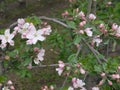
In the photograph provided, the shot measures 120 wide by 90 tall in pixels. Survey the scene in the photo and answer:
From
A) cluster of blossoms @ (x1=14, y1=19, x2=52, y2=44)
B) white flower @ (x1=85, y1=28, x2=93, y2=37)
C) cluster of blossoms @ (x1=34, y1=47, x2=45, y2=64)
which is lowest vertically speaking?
cluster of blossoms @ (x1=34, y1=47, x2=45, y2=64)

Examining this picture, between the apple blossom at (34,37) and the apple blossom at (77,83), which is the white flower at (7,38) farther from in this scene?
the apple blossom at (77,83)

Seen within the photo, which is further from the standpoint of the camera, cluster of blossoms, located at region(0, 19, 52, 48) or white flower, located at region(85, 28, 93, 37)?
white flower, located at region(85, 28, 93, 37)

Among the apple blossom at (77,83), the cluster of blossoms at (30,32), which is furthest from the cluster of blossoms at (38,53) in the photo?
the apple blossom at (77,83)

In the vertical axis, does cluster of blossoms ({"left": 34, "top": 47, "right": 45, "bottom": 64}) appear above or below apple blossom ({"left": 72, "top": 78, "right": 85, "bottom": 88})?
above

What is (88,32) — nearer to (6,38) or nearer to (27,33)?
(27,33)

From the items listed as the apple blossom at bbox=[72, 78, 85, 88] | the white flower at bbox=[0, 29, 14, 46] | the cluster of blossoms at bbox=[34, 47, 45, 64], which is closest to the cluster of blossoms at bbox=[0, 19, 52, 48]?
the white flower at bbox=[0, 29, 14, 46]

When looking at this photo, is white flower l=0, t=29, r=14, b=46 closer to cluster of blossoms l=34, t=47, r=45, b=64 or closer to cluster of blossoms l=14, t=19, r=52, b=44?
cluster of blossoms l=14, t=19, r=52, b=44

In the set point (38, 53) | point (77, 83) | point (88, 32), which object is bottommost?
point (77, 83)

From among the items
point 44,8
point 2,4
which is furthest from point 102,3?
point 44,8

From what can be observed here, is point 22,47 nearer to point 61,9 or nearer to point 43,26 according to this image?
point 43,26

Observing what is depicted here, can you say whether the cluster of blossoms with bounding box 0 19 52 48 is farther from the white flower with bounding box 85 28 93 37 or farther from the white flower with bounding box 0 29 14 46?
the white flower with bounding box 85 28 93 37

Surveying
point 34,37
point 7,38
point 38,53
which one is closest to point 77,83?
point 38,53

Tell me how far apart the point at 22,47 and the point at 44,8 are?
788cm

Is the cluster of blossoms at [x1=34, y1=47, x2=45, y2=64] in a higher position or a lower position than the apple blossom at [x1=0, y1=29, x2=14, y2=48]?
lower
